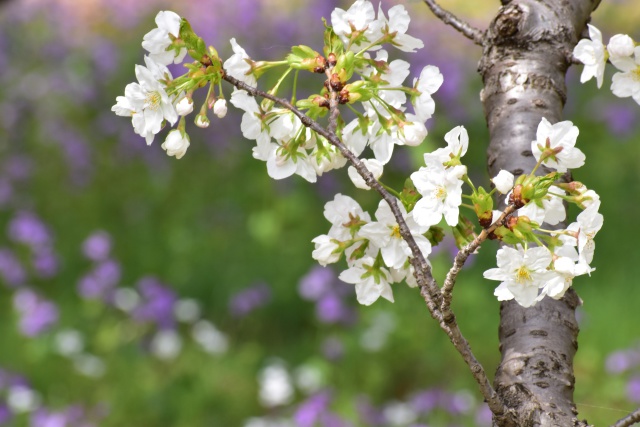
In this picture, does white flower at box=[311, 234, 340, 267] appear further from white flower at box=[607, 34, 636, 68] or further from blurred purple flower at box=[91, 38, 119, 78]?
blurred purple flower at box=[91, 38, 119, 78]

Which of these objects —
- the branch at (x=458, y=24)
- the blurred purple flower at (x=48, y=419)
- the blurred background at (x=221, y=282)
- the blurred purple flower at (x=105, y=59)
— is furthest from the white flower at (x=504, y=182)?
the blurred purple flower at (x=105, y=59)

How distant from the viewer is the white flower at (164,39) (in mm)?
941

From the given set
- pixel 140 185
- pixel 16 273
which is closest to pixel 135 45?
pixel 140 185

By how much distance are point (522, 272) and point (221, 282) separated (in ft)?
10.2

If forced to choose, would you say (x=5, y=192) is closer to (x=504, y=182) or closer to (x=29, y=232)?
(x=29, y=232)

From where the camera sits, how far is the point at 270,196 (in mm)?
4305

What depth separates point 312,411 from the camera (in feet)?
9.67

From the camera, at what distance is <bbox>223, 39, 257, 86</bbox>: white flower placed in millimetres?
1005

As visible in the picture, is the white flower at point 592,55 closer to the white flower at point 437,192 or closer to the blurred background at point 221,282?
the white flower at point 437,192

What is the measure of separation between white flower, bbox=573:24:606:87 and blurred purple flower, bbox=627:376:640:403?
2317 mm

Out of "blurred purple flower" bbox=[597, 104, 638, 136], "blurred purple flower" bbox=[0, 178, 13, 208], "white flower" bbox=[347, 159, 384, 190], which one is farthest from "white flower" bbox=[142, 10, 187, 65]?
"blurred purple flower" bbox=[597, 104, 638, 136]

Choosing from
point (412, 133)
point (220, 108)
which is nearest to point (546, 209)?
point (412, 133)

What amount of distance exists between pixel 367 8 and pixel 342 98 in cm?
11

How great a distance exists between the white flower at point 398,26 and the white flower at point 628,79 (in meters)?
0.23
